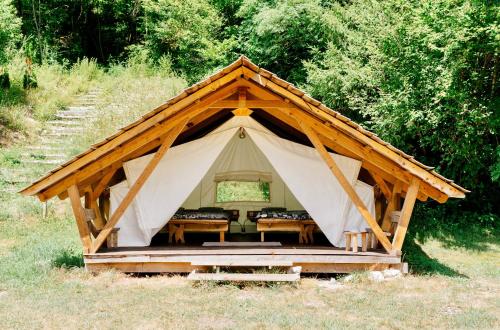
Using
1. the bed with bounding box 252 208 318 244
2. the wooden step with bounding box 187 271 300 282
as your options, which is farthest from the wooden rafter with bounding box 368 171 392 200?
the wooden step with bounding box 187 271 300 282

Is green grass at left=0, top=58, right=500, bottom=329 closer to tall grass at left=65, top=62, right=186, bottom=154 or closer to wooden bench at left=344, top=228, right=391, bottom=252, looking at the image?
wooden bench at left=344, top=228, right=391, bottom=252

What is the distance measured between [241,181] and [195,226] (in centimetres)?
212

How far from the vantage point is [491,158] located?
31.4 feet

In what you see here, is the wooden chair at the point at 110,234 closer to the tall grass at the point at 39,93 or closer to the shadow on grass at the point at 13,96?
the tall grass at the point at 39,93

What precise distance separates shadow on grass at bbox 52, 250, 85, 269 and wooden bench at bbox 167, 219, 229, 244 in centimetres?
165

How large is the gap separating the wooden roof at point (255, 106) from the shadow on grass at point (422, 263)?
1184 mm

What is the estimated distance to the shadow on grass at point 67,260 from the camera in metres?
7.32

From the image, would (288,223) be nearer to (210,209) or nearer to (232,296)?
(210,209)

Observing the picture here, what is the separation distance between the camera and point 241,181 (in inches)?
420

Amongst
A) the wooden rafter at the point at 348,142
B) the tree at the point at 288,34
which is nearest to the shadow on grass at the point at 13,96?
the tree at the point at 288,34

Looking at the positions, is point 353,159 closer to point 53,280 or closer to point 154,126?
point 154,126

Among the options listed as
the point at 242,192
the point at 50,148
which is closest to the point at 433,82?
the point at 242,192

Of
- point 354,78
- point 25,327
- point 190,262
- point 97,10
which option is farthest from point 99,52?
point 25,327

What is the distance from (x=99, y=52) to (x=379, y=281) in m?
19.6
